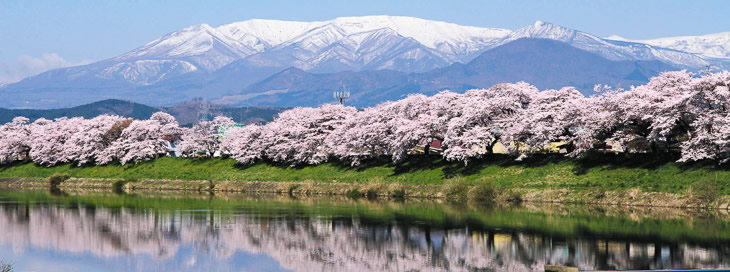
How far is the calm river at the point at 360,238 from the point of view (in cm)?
3459

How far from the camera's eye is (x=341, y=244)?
40.8 meters

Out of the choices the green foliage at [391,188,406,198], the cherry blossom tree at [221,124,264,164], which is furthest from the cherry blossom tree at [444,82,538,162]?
the cherry blossom tree at [221,124,264,164]

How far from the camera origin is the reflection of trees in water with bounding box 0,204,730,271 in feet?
112

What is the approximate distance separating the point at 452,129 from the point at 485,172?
6.12m

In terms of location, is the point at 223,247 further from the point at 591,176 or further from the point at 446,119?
the point at 446,119

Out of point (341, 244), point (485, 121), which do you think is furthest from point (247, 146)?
point (341, 244)

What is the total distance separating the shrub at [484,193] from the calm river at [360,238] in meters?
4.97

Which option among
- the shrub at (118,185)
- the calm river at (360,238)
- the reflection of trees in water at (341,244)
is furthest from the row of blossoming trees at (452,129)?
the reflection of trees in water at (341,244)

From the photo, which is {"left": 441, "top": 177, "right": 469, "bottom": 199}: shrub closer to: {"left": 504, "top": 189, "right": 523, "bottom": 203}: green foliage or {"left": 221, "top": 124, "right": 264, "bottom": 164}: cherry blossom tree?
{"left": 504, "top": 189, "right": 523, "bottom": 203}: green foliage

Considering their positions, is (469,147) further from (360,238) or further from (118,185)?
(118,185)

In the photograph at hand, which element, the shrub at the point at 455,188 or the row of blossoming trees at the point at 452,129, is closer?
the row of blossoming trees at the point at 452,129

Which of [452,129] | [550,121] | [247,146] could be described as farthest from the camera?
[247,146]

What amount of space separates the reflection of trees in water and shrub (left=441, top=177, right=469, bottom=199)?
59.6ft

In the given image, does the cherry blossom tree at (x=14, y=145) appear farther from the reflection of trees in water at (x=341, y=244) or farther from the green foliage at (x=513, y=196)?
the green foliage at (x=513, y=196)
